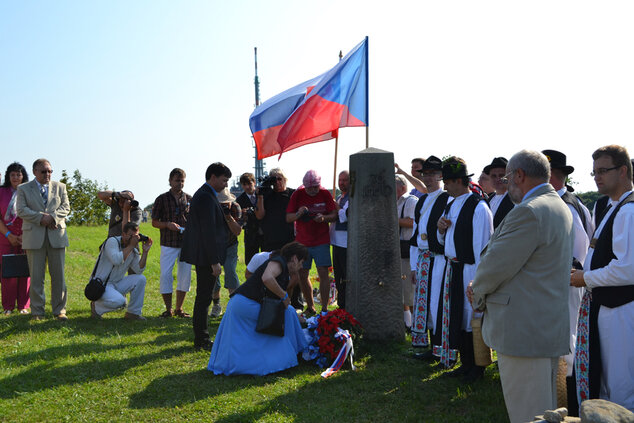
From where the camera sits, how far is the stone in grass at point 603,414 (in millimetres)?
2645

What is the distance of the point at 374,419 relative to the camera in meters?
4.50

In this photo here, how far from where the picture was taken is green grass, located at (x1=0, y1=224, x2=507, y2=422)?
4629mm

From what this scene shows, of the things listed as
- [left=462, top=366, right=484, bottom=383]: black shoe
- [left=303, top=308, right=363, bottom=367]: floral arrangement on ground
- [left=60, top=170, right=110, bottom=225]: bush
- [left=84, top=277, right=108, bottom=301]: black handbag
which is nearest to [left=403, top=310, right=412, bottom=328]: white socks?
[left=303, top=308, right=363, bottom=367]: floral arrangement on ground

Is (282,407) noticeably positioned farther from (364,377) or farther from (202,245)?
(202,245)

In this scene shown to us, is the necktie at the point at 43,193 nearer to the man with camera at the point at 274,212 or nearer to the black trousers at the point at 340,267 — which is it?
the man with camera at the point at 274,212

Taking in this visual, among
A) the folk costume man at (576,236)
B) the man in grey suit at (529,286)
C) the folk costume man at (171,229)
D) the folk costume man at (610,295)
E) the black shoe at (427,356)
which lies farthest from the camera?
the folk costume man at (171,229)

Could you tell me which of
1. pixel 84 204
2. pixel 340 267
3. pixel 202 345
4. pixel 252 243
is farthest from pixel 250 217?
pixel 84 204

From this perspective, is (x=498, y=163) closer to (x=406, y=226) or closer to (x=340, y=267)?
(x=406, y=226)

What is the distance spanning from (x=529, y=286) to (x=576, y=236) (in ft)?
3.79

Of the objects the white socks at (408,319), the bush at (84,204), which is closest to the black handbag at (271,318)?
the white socks at (408,319)

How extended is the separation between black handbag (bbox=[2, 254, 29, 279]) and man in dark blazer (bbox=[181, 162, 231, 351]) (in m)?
3.24

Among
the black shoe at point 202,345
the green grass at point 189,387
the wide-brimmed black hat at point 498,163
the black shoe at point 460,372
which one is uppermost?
the wide-brimmed black hat at point 498,163

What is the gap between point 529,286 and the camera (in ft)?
11.0

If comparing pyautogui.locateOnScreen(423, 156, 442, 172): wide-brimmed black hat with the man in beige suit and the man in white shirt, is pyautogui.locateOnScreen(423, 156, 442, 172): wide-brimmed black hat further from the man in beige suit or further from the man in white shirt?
the man in beige suit
